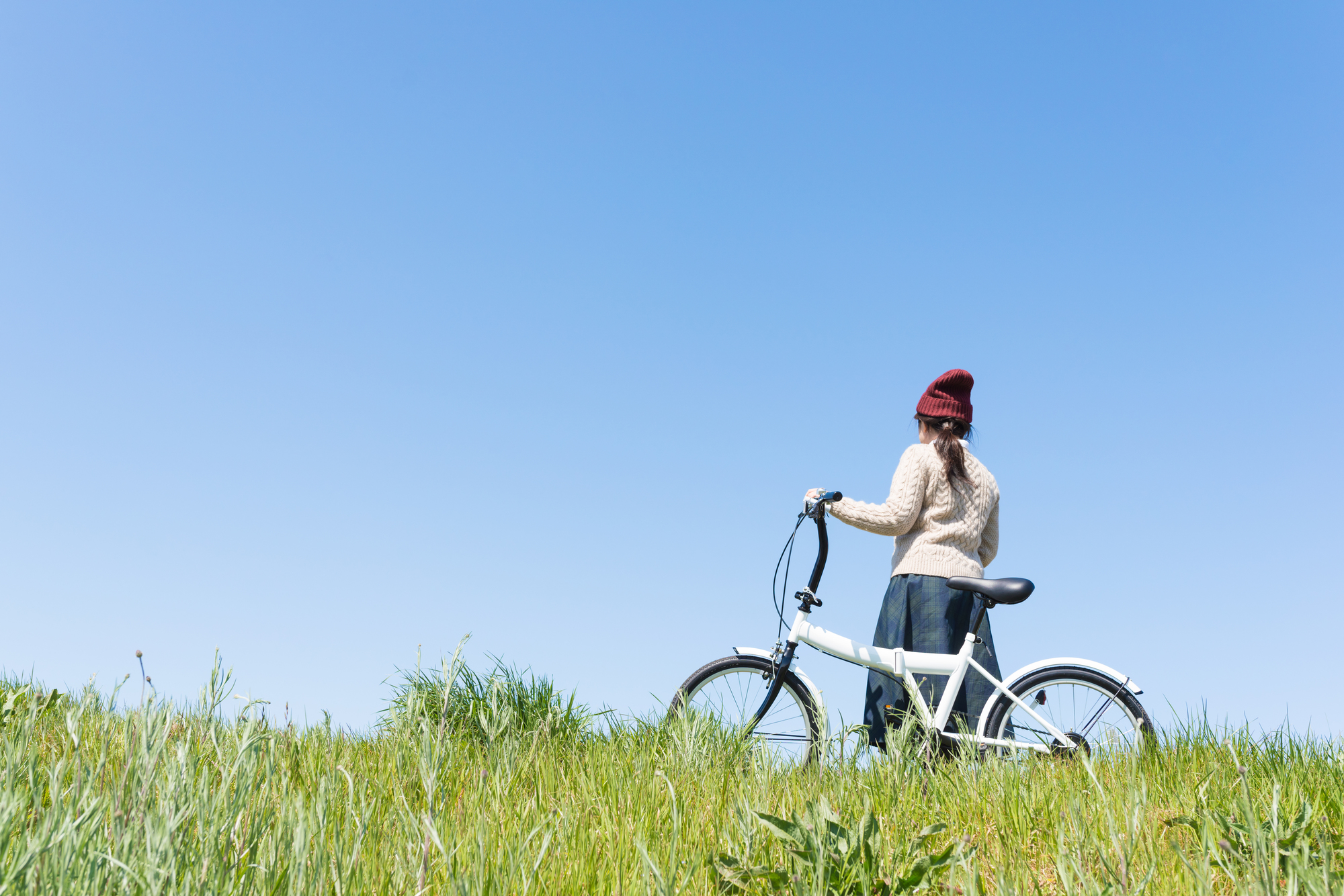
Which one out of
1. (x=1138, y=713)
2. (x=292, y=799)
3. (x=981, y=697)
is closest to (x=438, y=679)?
(x=981, y=697)

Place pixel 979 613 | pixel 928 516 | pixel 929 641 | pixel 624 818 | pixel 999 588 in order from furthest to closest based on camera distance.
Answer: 1. pixel 928 516
2. pixel 929 641
3. pixel 979 613
4. pixel 999 588
5. pixel 624 818

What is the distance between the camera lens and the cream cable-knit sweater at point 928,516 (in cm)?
617

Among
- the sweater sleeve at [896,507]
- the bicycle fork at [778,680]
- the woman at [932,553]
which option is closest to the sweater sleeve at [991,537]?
the woman at [932,553]

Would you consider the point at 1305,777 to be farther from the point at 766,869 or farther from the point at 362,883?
the point at 362,883

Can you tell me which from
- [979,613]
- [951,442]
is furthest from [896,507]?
[979,613]

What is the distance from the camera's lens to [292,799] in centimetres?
210

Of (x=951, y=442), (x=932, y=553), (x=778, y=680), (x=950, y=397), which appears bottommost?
(x=778, y=680)

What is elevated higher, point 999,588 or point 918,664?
point 999,588

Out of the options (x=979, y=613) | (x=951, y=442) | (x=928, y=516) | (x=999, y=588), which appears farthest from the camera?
(x=951, y=442)

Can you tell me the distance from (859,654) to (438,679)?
282 cm

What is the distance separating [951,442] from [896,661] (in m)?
1.60

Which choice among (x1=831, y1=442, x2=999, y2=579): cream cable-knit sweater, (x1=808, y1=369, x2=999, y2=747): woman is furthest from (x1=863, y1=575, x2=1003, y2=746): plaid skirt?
(x1=831, y1=442, x2=999, y2=579): cream cable-knit sweater

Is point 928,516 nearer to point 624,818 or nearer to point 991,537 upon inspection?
point 991,537

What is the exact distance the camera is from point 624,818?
9.31ft
